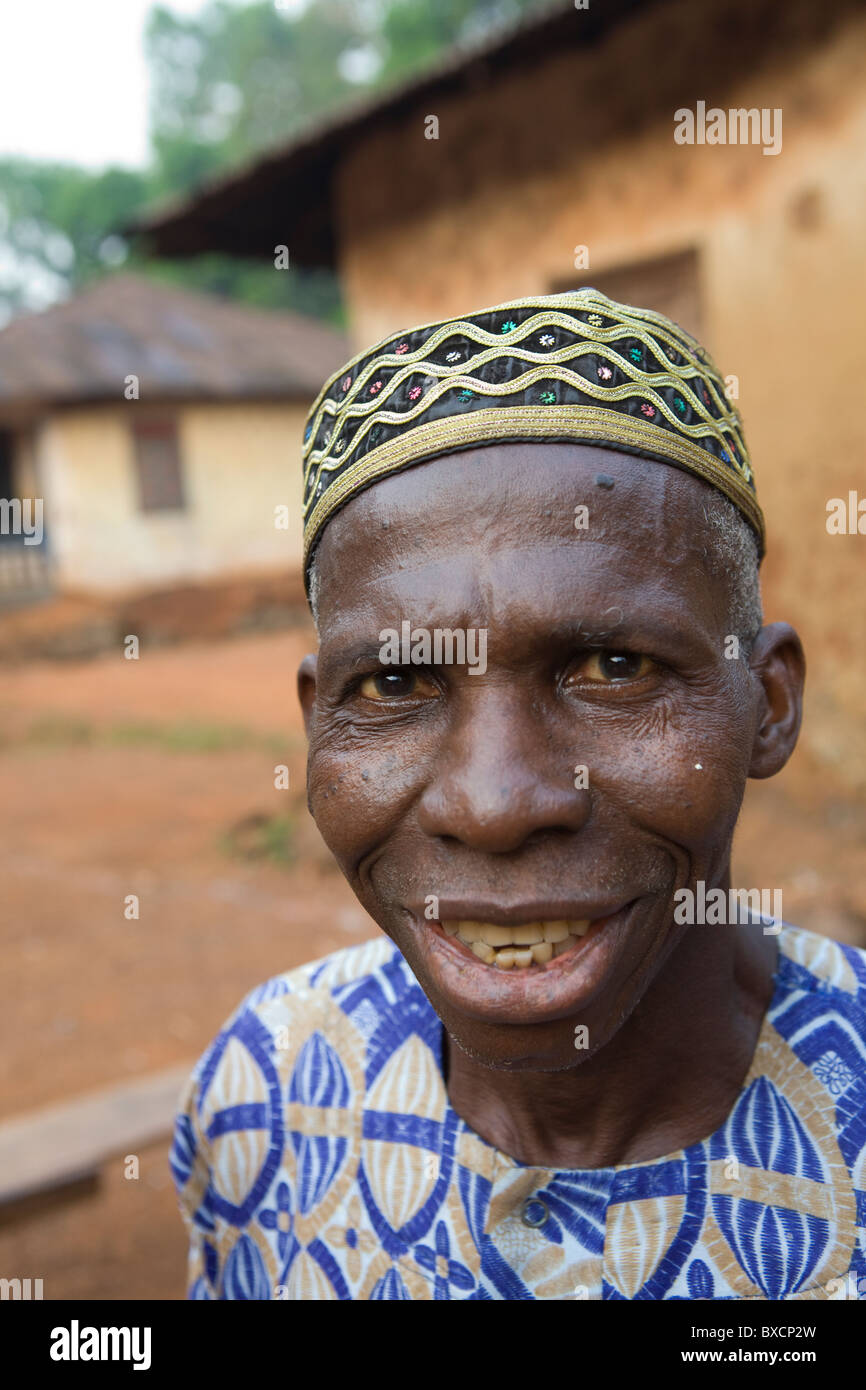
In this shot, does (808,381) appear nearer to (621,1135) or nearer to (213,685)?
(621,1135)

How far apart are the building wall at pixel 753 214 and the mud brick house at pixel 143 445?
1156cm

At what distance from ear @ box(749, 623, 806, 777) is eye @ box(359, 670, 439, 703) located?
403mm

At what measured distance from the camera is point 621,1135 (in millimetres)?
1350

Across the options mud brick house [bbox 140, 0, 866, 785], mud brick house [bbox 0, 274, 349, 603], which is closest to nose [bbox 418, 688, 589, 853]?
mud brick house [bbox 140, 0, 866, 785]

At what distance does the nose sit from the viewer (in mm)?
1055

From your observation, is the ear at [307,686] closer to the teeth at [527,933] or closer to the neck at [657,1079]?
the teeth at [527,933]

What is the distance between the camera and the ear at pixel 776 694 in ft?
4.26

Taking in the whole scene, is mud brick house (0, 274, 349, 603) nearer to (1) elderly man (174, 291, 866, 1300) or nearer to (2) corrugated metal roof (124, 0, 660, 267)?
(2) corrugated metal roof (124, 0, 660, 267)

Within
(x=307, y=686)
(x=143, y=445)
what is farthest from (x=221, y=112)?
(x=307, y=686)

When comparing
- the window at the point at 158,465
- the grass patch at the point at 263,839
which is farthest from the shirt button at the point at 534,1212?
the window at the point at 158,465

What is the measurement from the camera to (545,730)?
1.11m

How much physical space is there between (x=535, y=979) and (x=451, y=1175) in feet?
1.59

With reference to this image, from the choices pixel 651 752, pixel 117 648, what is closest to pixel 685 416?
pixel 651 752

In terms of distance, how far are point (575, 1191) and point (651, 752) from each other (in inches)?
24.1
